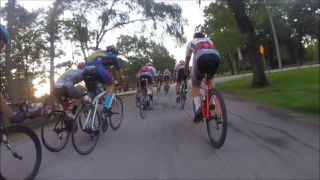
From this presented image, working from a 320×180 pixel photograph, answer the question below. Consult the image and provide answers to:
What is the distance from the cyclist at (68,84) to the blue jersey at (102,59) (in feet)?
1.02

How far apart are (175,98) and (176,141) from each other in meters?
4.33

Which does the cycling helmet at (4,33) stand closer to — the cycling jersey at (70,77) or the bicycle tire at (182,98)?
the cycling jersey at (70,77)

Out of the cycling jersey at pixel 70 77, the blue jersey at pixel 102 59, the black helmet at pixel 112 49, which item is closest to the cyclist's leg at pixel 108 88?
the blue jersey at pixel 102 59

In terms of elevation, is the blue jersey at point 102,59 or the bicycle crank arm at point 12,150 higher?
the blue jersey at point 102,59

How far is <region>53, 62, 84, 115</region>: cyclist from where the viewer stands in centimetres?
503

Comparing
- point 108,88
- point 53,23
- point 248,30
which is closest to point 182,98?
point 108,88

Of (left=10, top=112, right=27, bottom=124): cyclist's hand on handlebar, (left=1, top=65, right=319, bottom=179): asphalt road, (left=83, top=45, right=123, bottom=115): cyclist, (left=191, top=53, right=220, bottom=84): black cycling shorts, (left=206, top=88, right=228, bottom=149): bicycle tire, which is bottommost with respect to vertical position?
(left=1, top=65, right=319, bottom=179): asphalt road

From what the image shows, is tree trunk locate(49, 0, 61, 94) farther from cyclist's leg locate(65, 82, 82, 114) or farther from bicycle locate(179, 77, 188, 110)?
bicycle locate(179, 77, 188, 110)

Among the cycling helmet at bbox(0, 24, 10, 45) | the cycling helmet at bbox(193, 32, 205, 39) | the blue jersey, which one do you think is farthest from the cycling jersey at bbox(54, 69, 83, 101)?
the cycling helmet at bbox(0, 24, 10, 45)

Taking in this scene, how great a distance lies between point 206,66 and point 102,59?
6.10ft

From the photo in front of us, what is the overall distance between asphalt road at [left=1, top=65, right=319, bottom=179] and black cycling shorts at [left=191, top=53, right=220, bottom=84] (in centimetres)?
115

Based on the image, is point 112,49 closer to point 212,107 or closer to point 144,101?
point 212,107

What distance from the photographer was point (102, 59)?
16.5ft

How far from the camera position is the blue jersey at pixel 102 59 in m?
4.98
